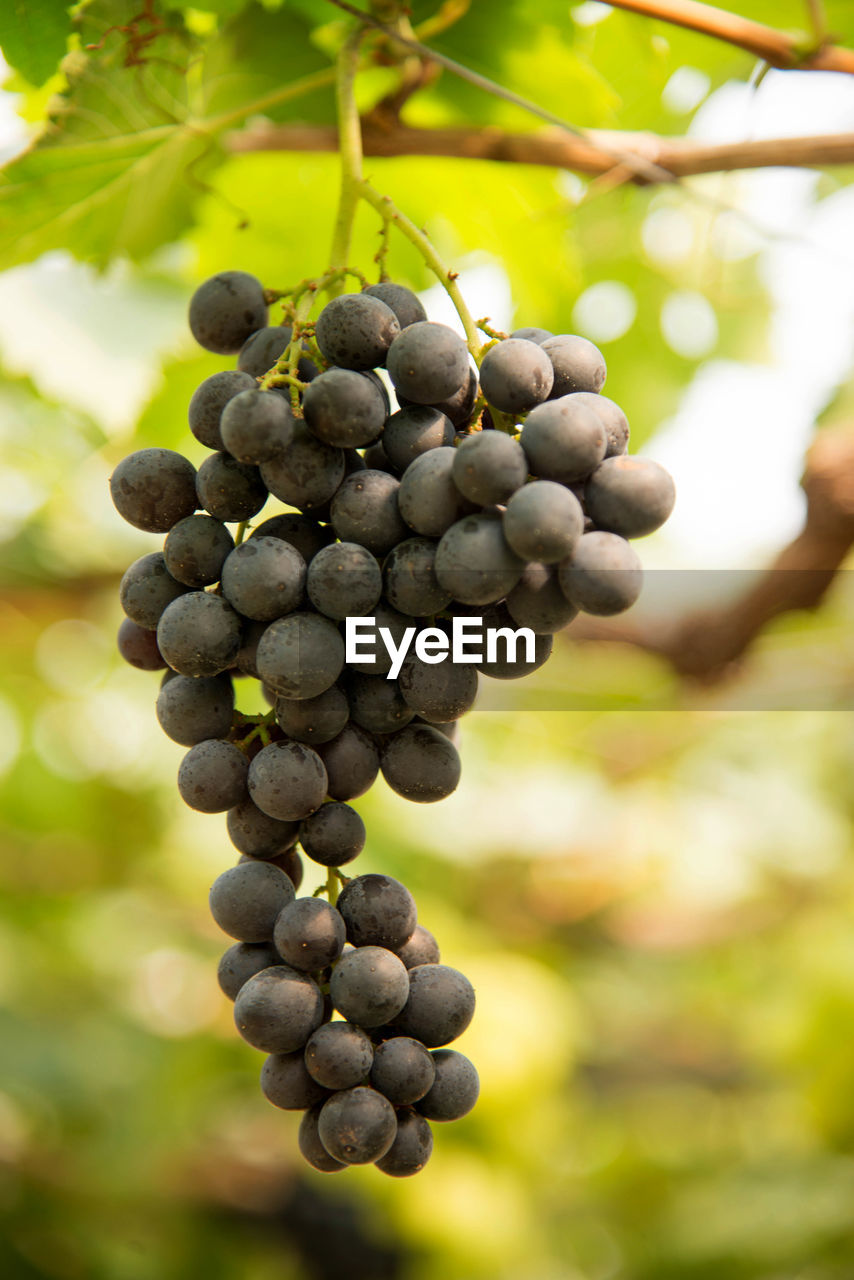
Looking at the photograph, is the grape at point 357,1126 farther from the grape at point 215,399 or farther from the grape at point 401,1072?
the grape at point 215,399

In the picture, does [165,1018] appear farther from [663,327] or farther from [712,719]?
[663,327]

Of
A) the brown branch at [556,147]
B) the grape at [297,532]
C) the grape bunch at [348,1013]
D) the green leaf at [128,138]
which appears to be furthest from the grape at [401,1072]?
the brown branch at [556,147]

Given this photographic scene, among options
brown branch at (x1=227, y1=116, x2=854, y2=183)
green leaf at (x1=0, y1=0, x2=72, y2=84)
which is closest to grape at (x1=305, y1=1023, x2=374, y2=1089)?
green leaf at (x1=0, y1=0, x2=72, y2=84)

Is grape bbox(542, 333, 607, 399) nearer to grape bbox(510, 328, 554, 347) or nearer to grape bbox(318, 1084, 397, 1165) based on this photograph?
grape bbox(510, 328, 554, 347)

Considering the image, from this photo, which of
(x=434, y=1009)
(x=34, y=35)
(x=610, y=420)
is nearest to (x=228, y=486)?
(x=610, y=420)

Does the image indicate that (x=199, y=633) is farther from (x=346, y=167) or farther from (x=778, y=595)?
(x=778, y=595)

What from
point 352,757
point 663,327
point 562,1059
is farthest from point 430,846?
point 352,757
